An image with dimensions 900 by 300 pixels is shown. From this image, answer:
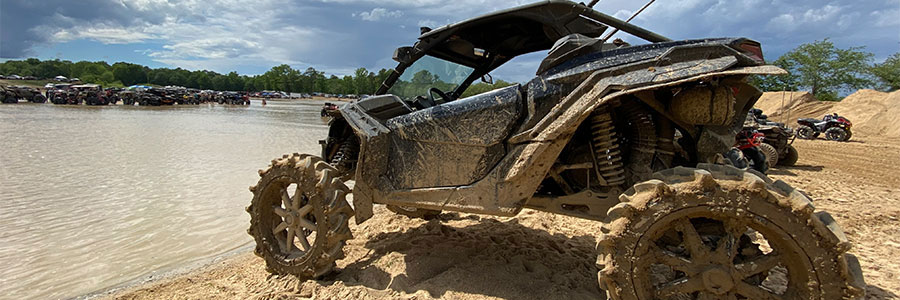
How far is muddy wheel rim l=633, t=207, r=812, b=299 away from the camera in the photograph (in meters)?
2.11

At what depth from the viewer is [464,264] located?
144 inches

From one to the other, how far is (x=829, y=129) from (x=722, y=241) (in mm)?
19767

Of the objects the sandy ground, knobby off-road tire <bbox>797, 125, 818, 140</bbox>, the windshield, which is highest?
the windshield

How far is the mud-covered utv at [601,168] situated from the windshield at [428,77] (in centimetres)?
3

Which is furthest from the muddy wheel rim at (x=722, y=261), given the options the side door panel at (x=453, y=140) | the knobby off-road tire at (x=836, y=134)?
the knobby off-road tire at (x=836, y=134)

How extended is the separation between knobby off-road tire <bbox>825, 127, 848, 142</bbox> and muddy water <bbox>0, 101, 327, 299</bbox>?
65.8 ft

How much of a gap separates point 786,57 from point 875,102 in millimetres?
16197

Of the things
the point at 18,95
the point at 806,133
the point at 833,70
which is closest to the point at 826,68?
the point at 833,70

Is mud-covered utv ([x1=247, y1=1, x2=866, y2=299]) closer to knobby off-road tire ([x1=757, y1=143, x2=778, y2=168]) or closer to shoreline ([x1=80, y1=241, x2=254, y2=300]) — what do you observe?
shoreline ([x1=80, y1=241, x2=254, y2=300])

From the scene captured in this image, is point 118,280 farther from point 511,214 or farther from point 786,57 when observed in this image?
point 786,57

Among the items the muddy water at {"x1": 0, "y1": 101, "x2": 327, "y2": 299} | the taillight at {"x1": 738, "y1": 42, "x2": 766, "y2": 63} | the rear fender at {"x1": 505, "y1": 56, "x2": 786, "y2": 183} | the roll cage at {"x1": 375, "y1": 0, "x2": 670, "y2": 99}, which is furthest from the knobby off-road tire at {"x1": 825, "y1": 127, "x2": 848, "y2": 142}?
the muddy water at {"x1": 0, "y1": 101, "x2": 327, "y2": 299}

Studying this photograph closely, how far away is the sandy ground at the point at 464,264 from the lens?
3213 millimetres

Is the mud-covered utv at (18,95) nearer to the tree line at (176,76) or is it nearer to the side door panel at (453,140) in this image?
the side door panel at (453,140)

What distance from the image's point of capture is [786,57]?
37781 mm
